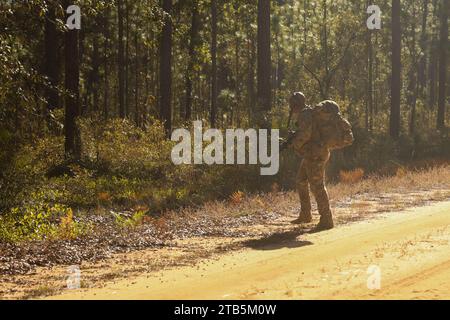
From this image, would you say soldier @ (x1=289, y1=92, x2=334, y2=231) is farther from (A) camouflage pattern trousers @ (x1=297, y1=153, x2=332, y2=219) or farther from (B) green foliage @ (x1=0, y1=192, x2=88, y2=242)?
(B) green foliage @ (x1=0, y1=192, x2=88, y2=242)

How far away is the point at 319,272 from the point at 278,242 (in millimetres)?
2481

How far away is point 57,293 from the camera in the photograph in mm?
7348

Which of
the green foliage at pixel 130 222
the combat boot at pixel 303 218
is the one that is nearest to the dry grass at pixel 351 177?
the combat boot at pixel 303 218

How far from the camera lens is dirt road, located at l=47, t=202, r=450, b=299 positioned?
22.9 ft

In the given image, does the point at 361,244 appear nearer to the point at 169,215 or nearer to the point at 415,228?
the point at 415,228

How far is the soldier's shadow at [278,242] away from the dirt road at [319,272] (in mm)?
15

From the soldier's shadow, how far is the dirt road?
0.05 ft

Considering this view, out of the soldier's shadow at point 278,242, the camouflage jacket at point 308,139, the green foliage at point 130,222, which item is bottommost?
the soldier's shadow at point 278,242

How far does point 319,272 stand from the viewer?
7.96 meters

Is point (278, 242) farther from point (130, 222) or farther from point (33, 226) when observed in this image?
point (33, 226)

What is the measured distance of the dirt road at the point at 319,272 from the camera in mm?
6973

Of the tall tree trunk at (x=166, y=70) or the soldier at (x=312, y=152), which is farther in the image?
the tall tree trunk at (x=166, y=70)

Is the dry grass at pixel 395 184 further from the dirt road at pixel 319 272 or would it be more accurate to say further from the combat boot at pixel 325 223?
the dirt road at pixel 319 272

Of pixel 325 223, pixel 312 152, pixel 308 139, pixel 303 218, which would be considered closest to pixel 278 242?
pixel 325 223
